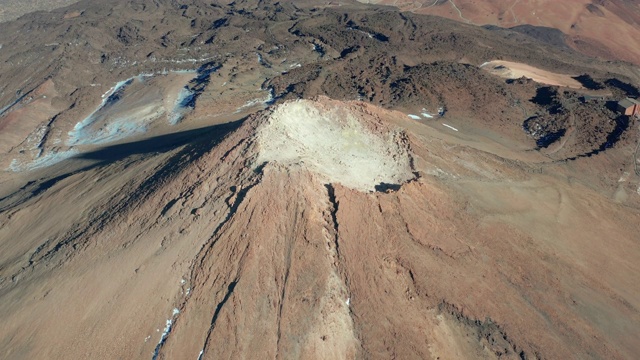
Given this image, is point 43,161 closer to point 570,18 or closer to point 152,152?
point 152,152

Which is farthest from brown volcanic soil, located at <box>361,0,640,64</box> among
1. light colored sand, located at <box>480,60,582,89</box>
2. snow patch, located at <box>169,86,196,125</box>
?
snow patch, located at <box>169,86,196,125</box>

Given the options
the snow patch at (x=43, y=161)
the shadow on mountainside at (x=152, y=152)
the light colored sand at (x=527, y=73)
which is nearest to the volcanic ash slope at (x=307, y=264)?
the shadow on mountainside at (x=152, y=152)

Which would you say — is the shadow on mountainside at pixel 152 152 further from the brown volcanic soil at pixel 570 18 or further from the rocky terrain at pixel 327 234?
the brown volcanic soil at pixel 570 18

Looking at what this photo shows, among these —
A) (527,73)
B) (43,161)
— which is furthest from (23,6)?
(527,73)

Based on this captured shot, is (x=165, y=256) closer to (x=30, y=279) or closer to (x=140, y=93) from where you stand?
(x=30, y=279)

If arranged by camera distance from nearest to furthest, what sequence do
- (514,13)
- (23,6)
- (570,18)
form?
(570,18), (514,13), (23,6)

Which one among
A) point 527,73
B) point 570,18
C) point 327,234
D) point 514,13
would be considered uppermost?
point 327,234

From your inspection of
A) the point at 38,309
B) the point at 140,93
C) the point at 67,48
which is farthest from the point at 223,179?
the point at 67,48

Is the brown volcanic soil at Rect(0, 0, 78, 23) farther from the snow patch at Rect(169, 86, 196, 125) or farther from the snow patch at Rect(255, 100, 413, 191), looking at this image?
the snow patch at Rect(255, 100, 413, 191)
